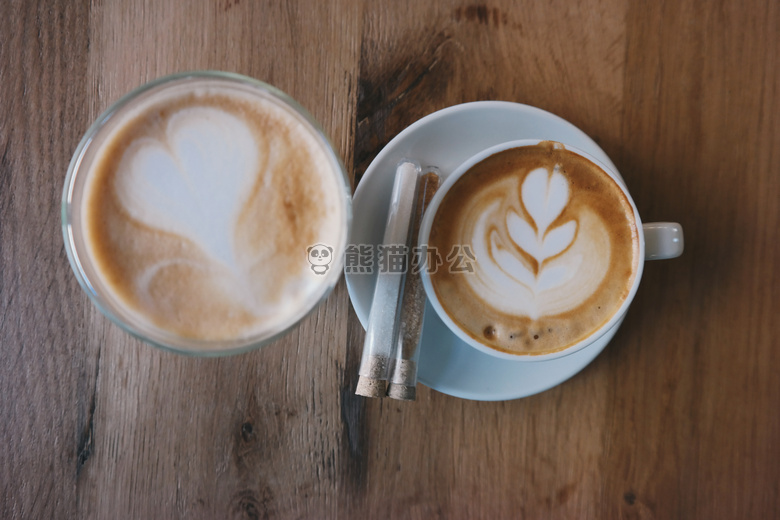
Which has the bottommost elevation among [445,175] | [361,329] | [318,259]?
[361,329]

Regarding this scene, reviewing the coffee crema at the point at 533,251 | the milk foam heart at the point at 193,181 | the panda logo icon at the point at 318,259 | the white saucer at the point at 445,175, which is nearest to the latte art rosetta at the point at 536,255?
the coffee crema at the point at 533,251

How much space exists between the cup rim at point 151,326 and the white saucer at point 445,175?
12cm

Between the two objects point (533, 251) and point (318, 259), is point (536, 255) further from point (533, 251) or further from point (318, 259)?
point (318, 259)

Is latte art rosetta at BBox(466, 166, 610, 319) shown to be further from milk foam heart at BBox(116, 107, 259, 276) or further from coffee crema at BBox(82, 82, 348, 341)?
milk foam heart at BBox(116, 107, 259, 276)

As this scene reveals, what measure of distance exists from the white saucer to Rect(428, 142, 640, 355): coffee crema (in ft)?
0.25

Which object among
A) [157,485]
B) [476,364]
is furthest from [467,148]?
[157,485]

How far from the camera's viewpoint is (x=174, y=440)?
91 cm

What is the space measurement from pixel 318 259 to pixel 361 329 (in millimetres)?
257

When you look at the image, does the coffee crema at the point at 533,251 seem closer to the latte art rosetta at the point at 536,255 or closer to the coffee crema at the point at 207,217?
the latte art rosetta at the point at 536,255

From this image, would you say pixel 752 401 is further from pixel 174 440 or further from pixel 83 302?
pixel 83 302

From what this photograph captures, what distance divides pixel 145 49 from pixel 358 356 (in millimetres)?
663

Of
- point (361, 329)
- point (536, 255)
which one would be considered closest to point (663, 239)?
point (536, 255)

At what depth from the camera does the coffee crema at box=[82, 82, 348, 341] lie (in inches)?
26.4

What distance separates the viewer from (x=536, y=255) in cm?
77
